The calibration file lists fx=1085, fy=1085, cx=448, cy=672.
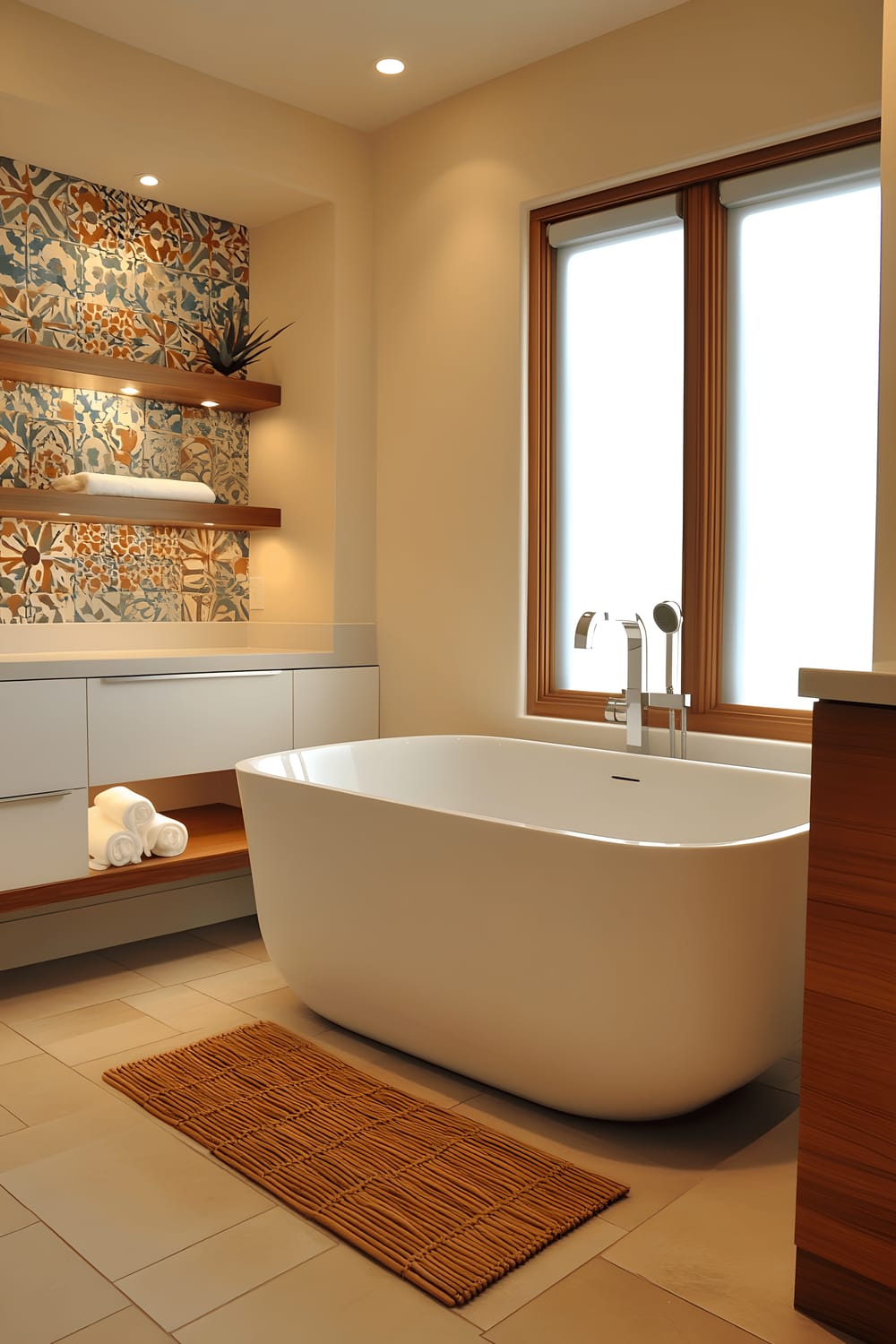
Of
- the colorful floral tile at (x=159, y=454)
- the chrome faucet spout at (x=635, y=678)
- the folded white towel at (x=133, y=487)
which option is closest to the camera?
the chrome faucet spout at (x=635, y=678)

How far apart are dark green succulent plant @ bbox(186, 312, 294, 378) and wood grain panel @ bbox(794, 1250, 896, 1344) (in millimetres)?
3449

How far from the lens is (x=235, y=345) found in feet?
13.6

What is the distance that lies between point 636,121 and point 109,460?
211cm

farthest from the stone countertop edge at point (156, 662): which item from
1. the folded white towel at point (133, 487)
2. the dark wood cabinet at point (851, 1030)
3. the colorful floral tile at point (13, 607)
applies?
the dark wood cabinet at point (851, 1030)

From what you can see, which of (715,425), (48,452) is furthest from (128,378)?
(715,425)

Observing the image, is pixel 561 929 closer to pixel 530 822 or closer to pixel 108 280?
pixel 530 822

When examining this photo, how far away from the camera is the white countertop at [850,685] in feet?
5.01

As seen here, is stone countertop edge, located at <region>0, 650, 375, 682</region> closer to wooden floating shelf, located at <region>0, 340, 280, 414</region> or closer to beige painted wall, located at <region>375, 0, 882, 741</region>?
beige painted wall, located at <region>375, 0, 882, 741</region>

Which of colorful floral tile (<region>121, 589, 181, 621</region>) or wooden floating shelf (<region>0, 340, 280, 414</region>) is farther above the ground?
wooden floating shelf (<region>0, 340, 280, 414</region>)

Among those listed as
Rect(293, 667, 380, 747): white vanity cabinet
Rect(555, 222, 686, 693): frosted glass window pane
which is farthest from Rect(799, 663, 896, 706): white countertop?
Rect(293, 667, 380, 747): white vanity cabinet

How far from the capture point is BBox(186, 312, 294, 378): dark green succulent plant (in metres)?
4.10

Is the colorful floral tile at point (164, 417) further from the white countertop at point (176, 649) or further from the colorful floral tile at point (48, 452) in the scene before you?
the white countertop at point (176, 649)

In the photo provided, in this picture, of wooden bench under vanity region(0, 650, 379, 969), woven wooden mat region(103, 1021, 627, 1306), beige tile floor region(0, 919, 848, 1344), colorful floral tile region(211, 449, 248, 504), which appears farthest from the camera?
colorful floral tile region(211, 449, 248, 504)

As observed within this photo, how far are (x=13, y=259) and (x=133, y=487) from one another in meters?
0.86
